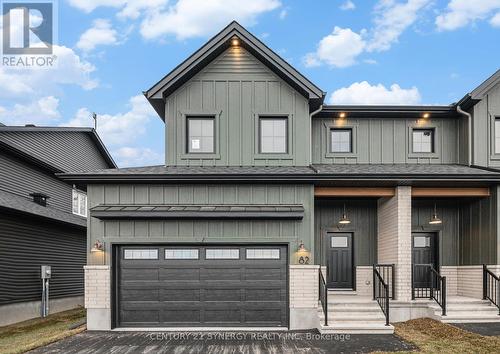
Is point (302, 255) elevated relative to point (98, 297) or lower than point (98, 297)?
elevated

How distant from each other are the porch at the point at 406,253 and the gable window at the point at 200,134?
3548 mm

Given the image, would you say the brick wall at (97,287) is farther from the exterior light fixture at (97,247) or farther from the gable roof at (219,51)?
the gable roof at (219,51)

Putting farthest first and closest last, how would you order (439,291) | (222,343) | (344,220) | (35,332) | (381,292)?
(344,220) < (439,291) < (381,292) < (35,332) < (222,343)

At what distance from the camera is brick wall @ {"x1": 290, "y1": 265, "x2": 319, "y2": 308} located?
35.3 ft

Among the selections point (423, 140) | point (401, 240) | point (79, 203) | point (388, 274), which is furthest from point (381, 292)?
point (79, 203)

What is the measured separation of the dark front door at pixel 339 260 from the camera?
512 inches

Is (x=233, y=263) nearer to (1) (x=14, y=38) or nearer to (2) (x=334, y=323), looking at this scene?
(2) (x=334, y=323)

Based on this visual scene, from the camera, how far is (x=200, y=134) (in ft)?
40.9

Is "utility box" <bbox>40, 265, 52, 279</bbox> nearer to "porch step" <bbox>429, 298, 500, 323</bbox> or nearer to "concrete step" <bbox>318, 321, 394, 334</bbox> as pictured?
"concrete step" <bbox>318, 321, 394, 334</bbox>

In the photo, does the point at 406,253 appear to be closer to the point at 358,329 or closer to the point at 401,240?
the point at 401,240

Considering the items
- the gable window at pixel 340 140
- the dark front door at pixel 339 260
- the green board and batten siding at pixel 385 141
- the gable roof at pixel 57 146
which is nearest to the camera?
the dark front door at pixel 339 260

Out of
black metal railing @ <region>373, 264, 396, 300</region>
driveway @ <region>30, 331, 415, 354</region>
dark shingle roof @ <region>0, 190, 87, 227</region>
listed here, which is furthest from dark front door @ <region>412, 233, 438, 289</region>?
dark shingle roof @ <region>0, 190, 87, 227</region>

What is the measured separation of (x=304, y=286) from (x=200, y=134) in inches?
208

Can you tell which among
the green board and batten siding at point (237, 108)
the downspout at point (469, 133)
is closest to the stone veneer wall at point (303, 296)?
the green board and batten siding at point (237, 108)
